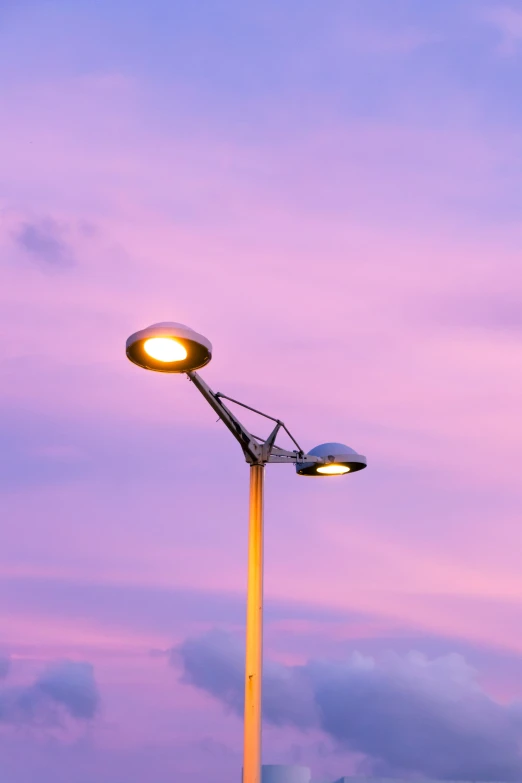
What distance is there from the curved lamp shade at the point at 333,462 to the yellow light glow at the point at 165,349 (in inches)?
109

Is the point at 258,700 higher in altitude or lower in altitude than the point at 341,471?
lower

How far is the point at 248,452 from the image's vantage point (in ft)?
39.0

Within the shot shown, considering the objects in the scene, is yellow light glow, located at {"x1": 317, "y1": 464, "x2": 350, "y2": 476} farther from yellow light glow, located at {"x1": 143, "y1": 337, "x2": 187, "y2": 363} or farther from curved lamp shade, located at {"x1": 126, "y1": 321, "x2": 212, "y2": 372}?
yellow light glow, located at {"x1": 143, "y1": 337, "x2": 187, "y2": 363}

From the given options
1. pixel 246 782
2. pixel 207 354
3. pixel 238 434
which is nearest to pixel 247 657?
pixel 246 782

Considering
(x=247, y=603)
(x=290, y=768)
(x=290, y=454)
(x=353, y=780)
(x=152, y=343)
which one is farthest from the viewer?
(x=353, y=780)

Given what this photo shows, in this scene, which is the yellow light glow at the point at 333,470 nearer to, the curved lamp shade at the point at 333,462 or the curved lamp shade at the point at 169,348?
the curved lamp shade at the point at 333,462

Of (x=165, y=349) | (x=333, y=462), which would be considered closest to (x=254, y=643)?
(x=333, y=462)

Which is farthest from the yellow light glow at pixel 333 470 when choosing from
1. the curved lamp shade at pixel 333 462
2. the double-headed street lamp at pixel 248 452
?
the double-headed street lamp at pixel 248 452

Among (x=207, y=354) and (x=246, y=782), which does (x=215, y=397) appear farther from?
(x=246, y=782)

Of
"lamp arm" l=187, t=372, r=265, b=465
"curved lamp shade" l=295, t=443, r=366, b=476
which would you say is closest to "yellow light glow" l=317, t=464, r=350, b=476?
"curved lamp shade" l=295, t=443, r=366, b=476

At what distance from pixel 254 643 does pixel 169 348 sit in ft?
10.8

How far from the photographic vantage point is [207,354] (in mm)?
10727

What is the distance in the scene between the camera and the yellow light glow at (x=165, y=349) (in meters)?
10.6

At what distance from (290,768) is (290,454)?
793 inches
